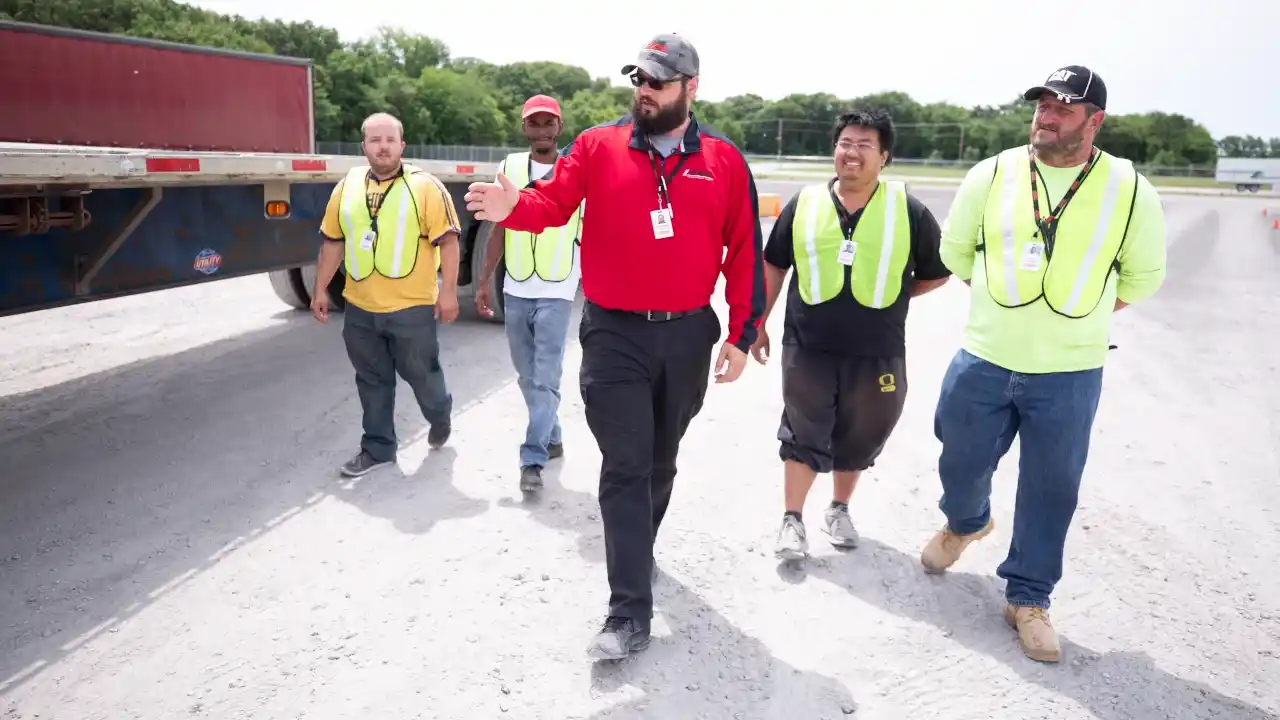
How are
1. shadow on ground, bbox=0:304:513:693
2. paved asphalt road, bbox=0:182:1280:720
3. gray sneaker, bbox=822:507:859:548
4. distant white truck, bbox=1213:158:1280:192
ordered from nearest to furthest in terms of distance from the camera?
1. paved asphalt road, bbox=0:182:1280:720
2. shadow on ground, bbox=0:304:513:693
3. gray sneaker, bbox=822:507:859:548
4. distant white truck, bbox=1213:158:1280:192

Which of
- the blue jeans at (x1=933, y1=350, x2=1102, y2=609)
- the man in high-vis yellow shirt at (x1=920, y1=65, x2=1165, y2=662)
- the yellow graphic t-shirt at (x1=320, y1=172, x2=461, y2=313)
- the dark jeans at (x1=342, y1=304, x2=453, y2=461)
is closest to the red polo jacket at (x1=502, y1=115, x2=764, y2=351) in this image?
the man in high-vis yellow shirt at (x1=920, y1=65, x2=1165, y2=662)

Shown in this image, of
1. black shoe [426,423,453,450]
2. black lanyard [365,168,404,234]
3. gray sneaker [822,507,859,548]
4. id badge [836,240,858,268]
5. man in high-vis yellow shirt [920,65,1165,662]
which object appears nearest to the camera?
man in high-vis yellow shirt [920,65,1165,662]

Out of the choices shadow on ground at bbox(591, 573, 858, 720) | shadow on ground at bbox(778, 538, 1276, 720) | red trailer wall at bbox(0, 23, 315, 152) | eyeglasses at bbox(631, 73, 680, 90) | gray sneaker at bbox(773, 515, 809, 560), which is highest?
red trailer wall at bbox(0, 23, 315, 152)

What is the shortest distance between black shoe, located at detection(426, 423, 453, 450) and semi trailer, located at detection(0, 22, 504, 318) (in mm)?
1440

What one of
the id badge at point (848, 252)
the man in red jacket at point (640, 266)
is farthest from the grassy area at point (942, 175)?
the man in red jacket at point (640, 266)

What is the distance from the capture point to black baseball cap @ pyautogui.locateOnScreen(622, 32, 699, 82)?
307 cm

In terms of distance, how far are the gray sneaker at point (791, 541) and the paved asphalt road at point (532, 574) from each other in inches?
3.5

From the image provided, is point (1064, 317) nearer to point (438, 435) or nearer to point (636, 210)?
point (636, 210)

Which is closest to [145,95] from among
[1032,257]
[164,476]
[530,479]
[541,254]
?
[164,476]

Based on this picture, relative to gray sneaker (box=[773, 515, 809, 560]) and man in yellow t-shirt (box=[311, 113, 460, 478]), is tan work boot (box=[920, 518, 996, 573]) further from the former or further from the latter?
man in yellow t-shirt (box=[311, 113, 460, 478])

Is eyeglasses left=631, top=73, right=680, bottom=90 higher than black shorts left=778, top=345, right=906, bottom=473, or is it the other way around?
eyeglasses left=631, top=73, right=680, bottom=90

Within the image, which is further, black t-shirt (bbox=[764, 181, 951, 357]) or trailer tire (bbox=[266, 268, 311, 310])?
trailer tire (bbox=[266, 268, 311, 310])

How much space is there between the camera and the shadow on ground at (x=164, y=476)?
3.63 m

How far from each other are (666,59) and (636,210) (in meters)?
0.49
